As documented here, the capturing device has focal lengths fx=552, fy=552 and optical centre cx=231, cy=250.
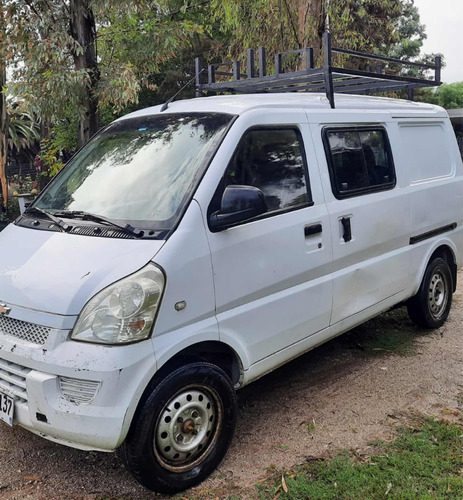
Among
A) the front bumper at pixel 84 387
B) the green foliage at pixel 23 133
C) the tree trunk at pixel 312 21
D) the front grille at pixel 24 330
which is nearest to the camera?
the front bumper at pixel 84 387

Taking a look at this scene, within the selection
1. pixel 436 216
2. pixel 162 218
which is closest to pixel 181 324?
pixel 162 218

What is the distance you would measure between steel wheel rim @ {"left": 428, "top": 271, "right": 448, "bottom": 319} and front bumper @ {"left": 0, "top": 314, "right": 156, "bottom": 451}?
3531 millimetres

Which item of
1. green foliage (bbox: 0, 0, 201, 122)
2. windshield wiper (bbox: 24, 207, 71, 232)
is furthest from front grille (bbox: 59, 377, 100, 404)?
green foliage (bbox: 0, 0, 201, 122)

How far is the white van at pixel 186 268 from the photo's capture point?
2.75 metres

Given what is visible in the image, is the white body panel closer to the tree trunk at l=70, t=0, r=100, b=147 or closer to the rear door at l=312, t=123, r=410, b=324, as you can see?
the rear door at l=312, t=123, r=410, b=324

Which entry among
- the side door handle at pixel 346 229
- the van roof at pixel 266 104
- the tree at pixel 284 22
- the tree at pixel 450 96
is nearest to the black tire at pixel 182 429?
the side door handle at pixel 346 229

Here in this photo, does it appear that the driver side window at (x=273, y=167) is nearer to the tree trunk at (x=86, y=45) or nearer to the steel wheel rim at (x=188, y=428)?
the steel wheel rim at (x=188, y=428)

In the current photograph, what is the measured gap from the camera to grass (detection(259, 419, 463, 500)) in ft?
9.78

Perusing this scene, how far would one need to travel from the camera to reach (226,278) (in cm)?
320

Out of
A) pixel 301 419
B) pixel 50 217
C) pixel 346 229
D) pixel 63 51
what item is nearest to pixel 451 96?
pixel 63 51

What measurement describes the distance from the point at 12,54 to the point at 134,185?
4.15 metres

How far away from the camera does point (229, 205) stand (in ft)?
10.2

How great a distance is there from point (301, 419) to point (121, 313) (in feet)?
5.55

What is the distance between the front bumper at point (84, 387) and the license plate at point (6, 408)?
135mm
